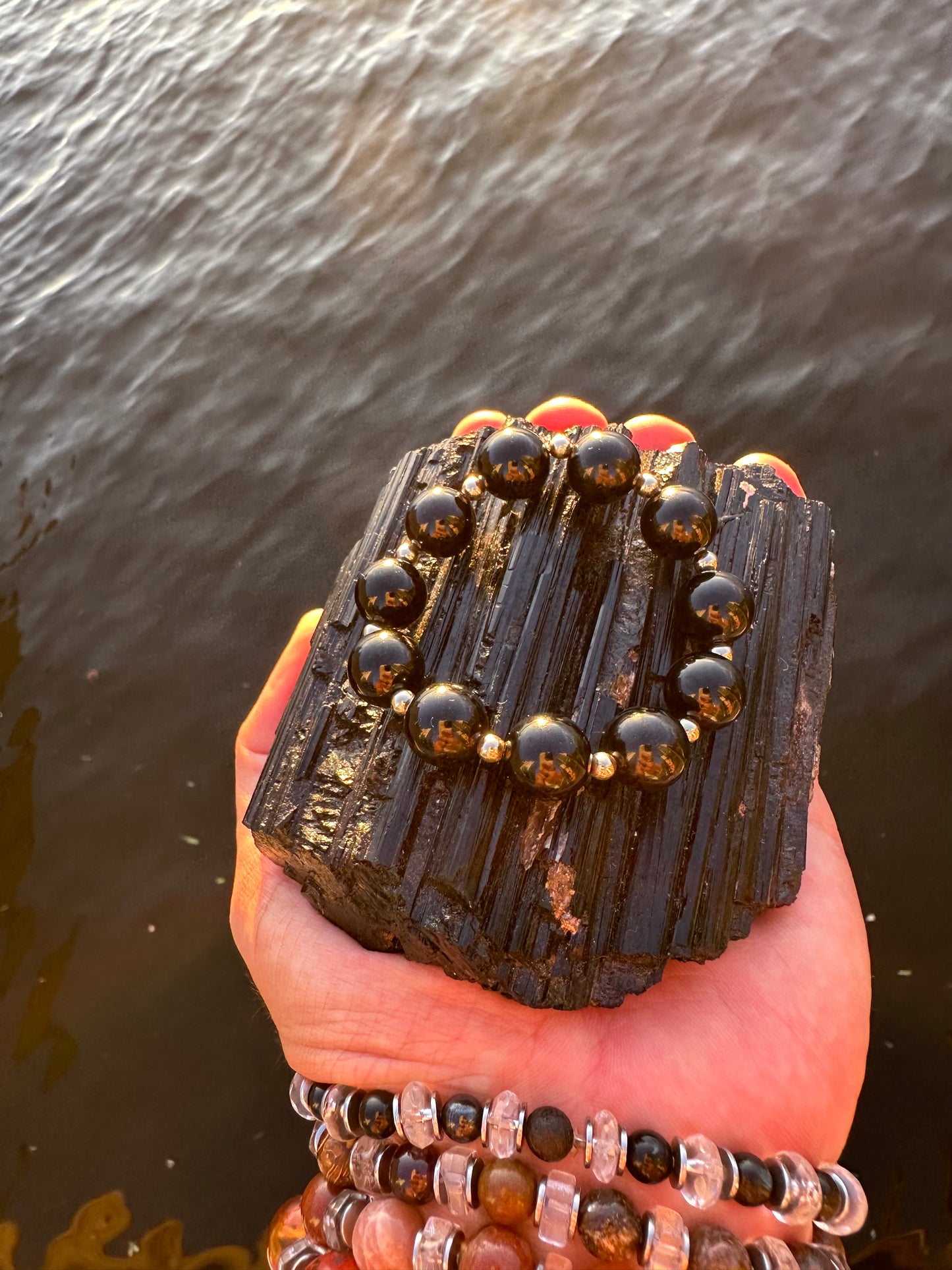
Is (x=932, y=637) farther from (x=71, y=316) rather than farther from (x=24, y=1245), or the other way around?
(x=71, y=316)

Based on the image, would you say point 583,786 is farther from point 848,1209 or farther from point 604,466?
point 848,1209

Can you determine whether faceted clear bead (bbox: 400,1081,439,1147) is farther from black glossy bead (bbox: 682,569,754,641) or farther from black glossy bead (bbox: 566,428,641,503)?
black glossy bead (bbox: 566,428,641,503)

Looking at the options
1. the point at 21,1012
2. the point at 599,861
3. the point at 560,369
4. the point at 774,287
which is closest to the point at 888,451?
the point at 774,287

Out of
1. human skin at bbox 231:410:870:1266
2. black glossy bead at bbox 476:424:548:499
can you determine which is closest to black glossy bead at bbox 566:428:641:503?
black glossy bead at bbox 476:424:548:499

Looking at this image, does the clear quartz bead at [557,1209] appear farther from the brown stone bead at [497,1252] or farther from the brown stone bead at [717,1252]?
the brown stone bead at [717,1252]

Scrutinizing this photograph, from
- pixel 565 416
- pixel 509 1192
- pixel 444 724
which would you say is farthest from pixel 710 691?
pixel 565 416

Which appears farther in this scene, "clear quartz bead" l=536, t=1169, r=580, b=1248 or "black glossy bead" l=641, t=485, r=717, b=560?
"black glossy bead" l=641, t=485, r=717, b=560
